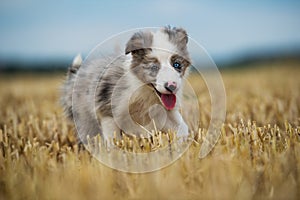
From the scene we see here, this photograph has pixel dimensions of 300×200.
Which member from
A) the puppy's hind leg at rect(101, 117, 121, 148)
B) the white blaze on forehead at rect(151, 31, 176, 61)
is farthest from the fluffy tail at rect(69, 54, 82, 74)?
the white blaze on forehead at rect(151, 31, 176, 61)

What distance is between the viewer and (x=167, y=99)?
3564 millimetres

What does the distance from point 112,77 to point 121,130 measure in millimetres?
457

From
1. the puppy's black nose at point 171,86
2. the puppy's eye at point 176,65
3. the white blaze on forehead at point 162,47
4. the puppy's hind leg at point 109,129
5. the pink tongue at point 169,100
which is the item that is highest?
the white blaze on forehead at point 162,47

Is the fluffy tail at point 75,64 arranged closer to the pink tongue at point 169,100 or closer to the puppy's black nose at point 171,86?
the pink tongue at point 169,100

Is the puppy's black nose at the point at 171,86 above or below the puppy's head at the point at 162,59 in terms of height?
below

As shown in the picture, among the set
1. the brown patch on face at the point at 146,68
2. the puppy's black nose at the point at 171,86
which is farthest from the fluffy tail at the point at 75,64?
the puppy's black nose at the point at 171,86

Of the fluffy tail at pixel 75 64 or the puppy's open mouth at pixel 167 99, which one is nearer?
the puppy's open mouth at pixel 167 99

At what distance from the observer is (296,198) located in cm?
250

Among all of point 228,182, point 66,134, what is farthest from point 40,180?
point 66,134

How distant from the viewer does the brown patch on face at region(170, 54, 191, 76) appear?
3.51 meters

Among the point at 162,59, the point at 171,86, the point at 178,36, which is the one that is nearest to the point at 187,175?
the point at 171,86

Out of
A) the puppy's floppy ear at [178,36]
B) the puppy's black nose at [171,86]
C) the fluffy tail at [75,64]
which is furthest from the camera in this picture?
the fluffy tail at [75,64]

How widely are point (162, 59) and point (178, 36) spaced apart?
28 cm

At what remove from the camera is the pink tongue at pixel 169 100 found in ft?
11.6
